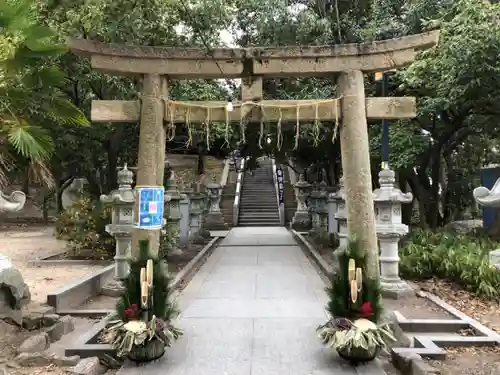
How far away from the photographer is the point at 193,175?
103 ft

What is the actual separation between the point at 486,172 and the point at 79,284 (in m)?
16.5

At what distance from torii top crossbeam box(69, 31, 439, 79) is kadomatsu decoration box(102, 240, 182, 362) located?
2735 millimetres

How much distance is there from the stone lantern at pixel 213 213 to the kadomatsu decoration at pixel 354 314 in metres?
17.6

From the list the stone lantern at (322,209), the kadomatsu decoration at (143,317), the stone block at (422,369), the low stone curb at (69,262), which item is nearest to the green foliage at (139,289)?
the kadomatsu decoration at (143,317)

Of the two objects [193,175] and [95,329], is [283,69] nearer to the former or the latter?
[95,329]

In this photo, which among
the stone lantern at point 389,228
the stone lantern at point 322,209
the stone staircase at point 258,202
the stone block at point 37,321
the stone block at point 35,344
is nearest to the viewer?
the stone block at point 35,344

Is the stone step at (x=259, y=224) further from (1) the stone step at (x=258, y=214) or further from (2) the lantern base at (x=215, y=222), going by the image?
(2) the lantern base at (x=215, y=222)

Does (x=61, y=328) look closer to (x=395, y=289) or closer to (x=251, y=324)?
(x=251, y=324)

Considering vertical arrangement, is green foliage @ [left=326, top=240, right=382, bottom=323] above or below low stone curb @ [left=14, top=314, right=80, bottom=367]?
above

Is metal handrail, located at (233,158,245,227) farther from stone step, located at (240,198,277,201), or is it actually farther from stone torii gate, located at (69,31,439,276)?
stone torii gate, located at (69,31,439,276)

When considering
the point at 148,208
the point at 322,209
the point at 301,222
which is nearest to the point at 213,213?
the point at 301,222

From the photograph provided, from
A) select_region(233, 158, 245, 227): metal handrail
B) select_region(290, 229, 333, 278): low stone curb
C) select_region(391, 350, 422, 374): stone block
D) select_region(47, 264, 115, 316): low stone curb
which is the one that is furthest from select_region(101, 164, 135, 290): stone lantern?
select_region(233, 158, 245, 227): metal handrail

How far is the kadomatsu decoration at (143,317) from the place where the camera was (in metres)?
4.99

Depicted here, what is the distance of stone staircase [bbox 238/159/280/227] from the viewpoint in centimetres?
2522
